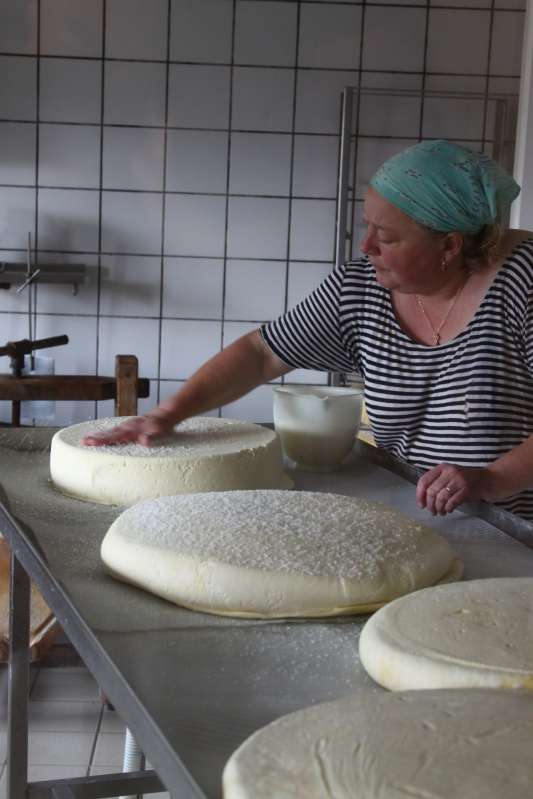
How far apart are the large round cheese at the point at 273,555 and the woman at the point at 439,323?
0.30 meters

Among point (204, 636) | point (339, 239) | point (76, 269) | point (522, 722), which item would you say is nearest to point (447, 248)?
point (204, 636)

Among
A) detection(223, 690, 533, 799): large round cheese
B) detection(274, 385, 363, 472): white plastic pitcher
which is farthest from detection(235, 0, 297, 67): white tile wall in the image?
detection(223, 690, 533, 799): large round cheese

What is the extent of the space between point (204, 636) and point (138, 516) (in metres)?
0.27

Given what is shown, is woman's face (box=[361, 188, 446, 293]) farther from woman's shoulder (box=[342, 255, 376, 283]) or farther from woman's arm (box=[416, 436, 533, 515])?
woman's arm (box=[416, 436, 533, 515])

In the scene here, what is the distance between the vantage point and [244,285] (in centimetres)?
309

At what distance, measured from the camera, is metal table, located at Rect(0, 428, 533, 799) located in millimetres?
670

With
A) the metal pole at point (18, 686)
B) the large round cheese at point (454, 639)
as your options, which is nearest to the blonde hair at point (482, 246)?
the large round cheese at point (454, 639)

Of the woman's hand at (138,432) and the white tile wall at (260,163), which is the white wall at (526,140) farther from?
the woman's hand at (138,432)

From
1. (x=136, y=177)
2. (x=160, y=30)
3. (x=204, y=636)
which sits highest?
(x=160, y=30)

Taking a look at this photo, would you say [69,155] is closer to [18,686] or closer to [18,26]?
[18,26]

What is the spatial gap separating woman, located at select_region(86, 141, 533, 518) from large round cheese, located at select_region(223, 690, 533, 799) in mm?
685

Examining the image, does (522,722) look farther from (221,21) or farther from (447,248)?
(221,21)

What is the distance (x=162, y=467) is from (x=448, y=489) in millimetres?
386

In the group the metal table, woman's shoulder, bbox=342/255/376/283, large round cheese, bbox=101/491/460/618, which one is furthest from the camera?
woman's shoulder, bbox=342/255/376/283
